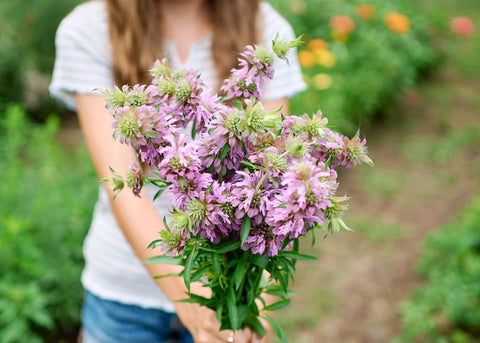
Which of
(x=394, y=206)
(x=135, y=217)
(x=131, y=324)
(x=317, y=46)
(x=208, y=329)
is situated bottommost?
(x=394, y=206)

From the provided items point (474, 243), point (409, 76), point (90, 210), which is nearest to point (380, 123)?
point (409, 76)

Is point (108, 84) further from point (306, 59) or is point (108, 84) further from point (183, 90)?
point (306, 59)

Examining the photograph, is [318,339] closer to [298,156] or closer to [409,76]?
[298,156]

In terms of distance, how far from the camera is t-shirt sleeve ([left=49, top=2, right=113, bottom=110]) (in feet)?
3.97

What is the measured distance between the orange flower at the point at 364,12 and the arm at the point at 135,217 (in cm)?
415

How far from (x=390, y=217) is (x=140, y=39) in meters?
2.86

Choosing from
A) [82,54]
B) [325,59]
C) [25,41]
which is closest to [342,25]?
[325,59]

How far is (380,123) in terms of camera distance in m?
4.86

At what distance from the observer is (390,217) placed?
3611 mm

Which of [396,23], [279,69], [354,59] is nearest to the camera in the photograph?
[279,69]

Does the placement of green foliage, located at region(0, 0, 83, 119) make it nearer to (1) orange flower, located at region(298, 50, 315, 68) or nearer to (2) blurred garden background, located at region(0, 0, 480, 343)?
(2) blurred garden background, located at region(0, 0, 480, 343)

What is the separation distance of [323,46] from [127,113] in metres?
3.80

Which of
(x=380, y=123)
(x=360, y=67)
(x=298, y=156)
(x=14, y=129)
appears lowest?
(x=380, y=123)

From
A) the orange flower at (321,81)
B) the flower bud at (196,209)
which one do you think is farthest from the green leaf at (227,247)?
the orange flower at (321,81)
